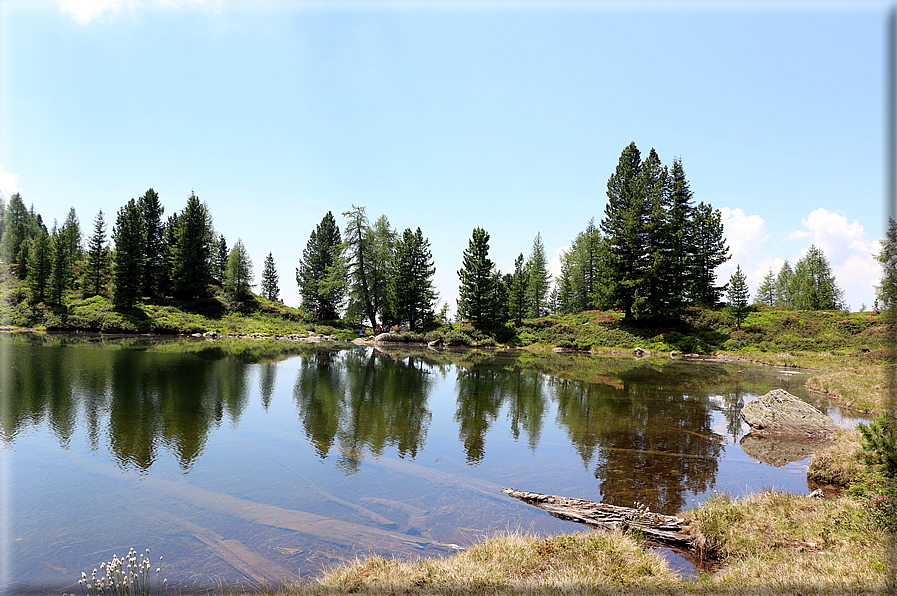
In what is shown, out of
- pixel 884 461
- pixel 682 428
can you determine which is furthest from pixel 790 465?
pixel 884 461

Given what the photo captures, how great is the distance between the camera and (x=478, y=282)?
60.7m

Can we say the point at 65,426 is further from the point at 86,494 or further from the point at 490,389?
the point at 490,389

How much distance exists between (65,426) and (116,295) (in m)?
58.1

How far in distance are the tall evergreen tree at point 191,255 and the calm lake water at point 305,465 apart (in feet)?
176

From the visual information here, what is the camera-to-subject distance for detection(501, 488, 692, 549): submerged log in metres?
7.18

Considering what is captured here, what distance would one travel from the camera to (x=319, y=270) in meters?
82.0

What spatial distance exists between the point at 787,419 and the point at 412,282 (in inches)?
2068

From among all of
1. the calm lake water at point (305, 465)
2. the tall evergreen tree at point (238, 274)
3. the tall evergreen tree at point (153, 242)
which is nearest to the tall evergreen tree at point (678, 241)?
the calm lake water at point (305, 465)

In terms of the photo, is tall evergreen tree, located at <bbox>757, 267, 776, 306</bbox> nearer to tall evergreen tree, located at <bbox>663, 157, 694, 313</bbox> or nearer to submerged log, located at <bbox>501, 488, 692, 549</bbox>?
tall evergreen tree, located at <bbox>663, 157, 694, 313</bbox>

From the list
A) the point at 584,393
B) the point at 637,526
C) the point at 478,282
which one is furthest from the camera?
the point at 478,282

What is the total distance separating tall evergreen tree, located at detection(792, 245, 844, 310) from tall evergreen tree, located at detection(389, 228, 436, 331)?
65255 mm

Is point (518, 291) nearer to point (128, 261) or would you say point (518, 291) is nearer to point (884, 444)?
point (128, 261)

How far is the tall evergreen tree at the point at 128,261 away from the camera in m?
59.8

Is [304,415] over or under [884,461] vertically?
under
